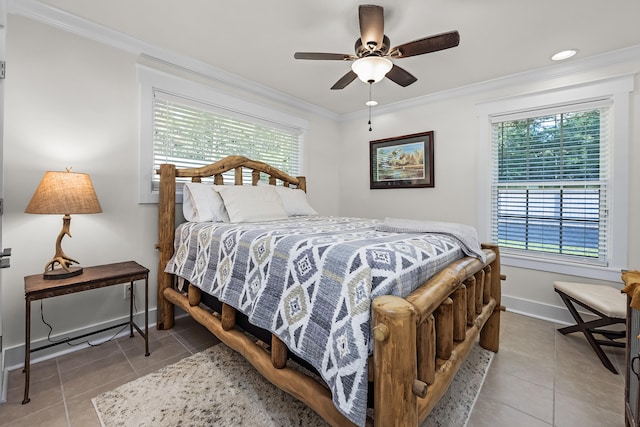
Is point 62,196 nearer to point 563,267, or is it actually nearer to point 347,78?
point 347,78

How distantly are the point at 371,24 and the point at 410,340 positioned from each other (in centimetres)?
175

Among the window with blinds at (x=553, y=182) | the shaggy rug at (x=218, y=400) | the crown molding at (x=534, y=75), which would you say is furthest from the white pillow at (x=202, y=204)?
the window with blinds at (x=553, y=182)

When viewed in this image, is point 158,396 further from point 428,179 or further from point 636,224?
point 636,224

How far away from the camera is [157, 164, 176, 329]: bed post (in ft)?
7.95

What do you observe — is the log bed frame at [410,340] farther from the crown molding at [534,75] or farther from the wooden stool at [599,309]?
the crown molding at [534,75]

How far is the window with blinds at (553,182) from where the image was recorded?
257cm

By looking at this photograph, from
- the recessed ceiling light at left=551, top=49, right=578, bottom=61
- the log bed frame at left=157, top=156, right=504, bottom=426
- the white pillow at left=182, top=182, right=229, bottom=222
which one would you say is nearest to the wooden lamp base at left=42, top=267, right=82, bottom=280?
the log bed frame at left=157, top=156, right=504, bottom=426

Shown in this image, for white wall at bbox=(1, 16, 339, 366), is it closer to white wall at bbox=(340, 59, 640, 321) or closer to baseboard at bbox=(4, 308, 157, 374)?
baseboard at bbox=(4, 308, 157, 374)

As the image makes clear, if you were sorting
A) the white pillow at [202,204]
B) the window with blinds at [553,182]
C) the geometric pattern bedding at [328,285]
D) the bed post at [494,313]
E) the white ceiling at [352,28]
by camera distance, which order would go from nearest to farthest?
the geometric pattern bedding at [328,285], the white ceiling at [352,28], the bed post at [494,313], the white pillow at [202,204], the window with blinds at [553,182]

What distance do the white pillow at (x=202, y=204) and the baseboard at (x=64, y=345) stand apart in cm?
97

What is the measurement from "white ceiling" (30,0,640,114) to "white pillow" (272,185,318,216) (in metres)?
1.26

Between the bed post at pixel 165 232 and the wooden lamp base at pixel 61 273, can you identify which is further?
the bed post at pixel 165 232

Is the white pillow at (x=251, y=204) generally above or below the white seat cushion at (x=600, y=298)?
above

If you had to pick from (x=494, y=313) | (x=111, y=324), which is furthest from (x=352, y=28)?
(x=111, y=324)
